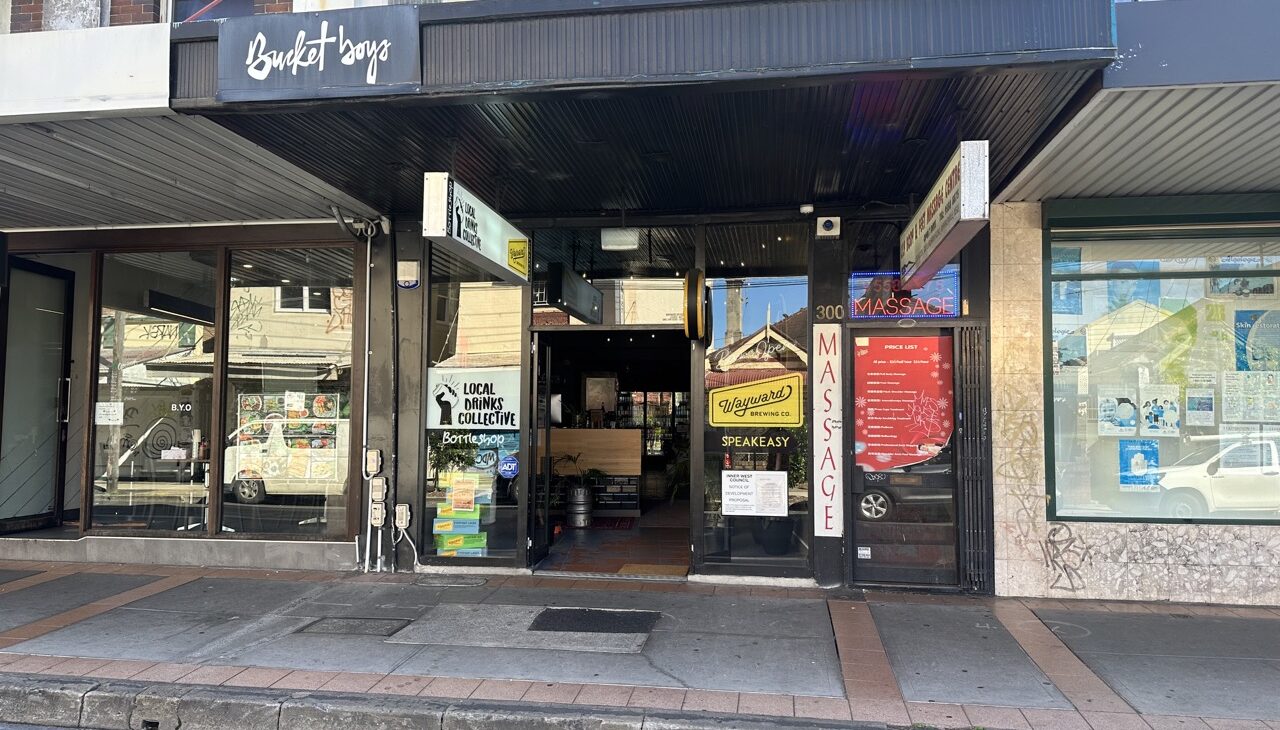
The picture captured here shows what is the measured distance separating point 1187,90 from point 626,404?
1099 centimetres

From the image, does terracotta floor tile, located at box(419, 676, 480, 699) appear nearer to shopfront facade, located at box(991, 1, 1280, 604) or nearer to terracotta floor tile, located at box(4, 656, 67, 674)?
terracotta floor tile, located at box(4, 656, 67, 674)

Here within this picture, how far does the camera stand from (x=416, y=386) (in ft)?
24.7

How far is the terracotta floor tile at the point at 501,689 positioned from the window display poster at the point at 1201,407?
239 inches

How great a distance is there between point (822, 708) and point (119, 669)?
4.47 m

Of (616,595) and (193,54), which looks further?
(616,595)

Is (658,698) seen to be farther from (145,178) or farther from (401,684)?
(145,178)

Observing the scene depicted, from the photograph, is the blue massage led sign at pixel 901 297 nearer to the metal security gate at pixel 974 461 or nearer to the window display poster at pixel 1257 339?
the metal security gate at pixel 974 461

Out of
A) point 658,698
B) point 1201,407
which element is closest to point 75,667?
point 658,698

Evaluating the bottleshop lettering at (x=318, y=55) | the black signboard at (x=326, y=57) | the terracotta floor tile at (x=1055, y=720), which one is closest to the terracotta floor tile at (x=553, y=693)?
the terracotta floor tile at (x=1055, y=720)

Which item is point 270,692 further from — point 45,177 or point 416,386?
point 45,177

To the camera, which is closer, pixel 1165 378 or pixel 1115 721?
pixel 1115 721

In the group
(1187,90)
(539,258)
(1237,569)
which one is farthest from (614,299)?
(1237,569)

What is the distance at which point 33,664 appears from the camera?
16.1ft

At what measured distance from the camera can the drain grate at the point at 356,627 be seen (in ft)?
18.5
